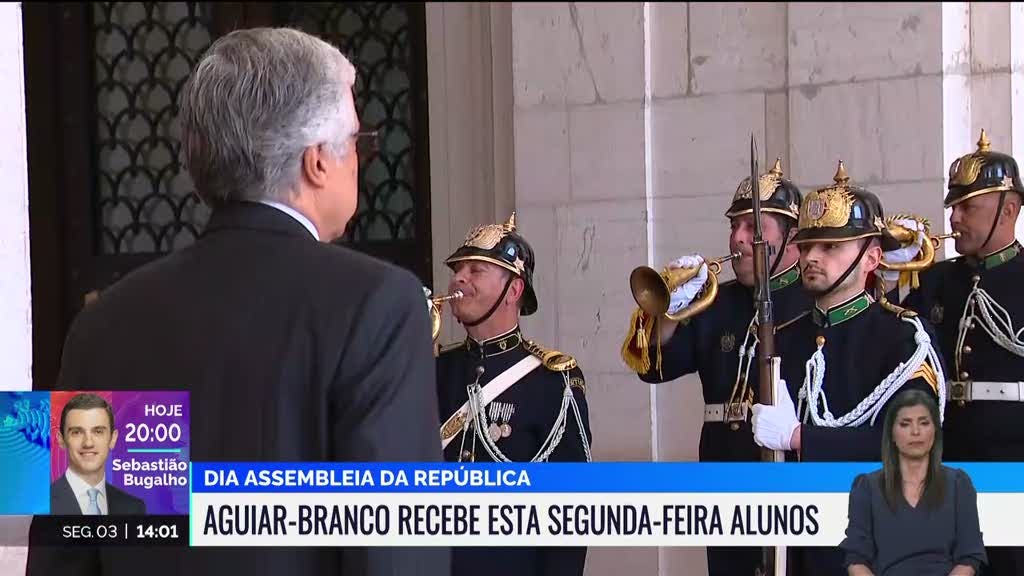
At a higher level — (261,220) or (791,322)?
(261,220)

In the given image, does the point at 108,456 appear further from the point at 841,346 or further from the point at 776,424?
the point at 841,346

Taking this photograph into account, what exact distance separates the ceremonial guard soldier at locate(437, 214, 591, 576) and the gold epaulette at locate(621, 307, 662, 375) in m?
0.22

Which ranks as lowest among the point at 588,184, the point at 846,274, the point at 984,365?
the point at 984,365

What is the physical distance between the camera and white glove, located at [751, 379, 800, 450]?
406 cm

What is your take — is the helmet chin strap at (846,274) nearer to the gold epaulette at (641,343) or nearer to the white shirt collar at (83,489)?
the gold epaulette at (641,343)

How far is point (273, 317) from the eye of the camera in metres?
2.04

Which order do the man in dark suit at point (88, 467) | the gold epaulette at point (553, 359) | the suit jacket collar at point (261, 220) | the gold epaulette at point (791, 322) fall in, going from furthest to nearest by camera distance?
the gold epaulette at point (553, 359), the gold epaulette at point (791, 322), the man in dark suit at point (88, 467), the suit jacket collar at point (261, 220)

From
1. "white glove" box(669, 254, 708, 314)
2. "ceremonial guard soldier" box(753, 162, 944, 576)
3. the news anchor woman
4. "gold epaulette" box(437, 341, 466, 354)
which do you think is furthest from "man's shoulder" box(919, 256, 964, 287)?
the news anchor woman

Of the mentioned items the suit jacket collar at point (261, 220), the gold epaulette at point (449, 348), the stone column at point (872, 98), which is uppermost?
the stone column at point (872, 98)

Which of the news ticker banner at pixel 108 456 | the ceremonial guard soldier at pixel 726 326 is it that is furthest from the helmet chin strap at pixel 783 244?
the news ticker banner at pixel 108 456

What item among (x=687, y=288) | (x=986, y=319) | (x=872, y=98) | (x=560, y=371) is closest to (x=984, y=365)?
(x=986, y=319)

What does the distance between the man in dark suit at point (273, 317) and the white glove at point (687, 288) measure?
2.62 m

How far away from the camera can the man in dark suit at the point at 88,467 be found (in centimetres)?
228

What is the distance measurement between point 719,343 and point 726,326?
0.19 ft
